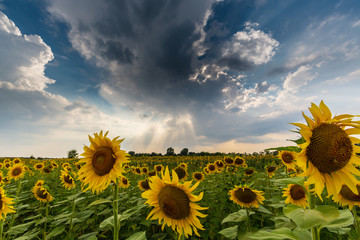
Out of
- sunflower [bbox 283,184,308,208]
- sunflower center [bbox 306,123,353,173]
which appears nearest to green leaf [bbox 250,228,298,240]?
sunflower center [bbox 306,123,353,173]

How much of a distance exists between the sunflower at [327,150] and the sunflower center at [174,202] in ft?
4.39

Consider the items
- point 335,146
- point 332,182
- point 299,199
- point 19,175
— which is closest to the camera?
point 335,146

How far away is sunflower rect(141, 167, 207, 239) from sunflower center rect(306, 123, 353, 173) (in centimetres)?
122

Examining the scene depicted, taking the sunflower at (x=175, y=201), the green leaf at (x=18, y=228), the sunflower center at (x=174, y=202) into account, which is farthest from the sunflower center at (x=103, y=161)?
the green leaf at (x=18, y=228)

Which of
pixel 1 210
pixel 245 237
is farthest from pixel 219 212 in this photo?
pixel 1 210

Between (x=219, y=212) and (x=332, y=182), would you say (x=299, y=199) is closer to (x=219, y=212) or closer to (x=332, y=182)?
(x=219, y=212)

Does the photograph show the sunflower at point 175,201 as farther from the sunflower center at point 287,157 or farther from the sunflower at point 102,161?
the sunflower center at point 287,157

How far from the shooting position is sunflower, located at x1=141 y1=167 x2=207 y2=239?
2.23 meters

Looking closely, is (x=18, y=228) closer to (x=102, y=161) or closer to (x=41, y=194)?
(x=41, y=194)

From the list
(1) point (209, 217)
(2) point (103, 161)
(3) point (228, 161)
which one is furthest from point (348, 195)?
(3) point (228, 161)

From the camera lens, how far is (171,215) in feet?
7.79

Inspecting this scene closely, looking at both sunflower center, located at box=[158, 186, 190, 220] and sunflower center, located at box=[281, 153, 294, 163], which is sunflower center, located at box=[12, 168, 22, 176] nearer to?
sunflower center, located at box=[158, 186, 190, 220]

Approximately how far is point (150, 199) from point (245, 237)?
170cm

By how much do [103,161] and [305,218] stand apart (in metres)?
2.53
